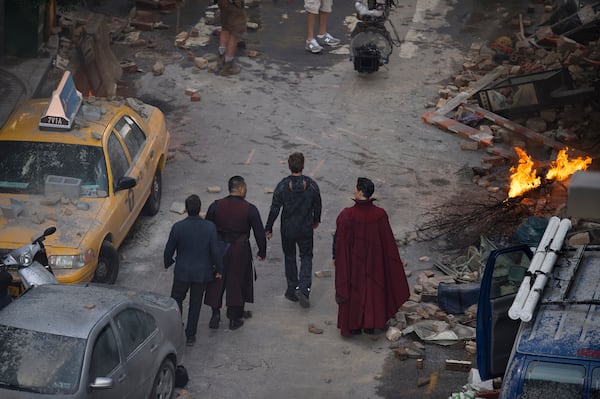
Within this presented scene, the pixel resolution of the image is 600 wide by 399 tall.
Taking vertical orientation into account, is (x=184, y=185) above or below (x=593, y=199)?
below

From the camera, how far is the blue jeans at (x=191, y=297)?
1159 centimetres

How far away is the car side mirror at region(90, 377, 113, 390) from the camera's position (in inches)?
350

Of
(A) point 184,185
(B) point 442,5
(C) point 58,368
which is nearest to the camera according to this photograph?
(C) point 58,368

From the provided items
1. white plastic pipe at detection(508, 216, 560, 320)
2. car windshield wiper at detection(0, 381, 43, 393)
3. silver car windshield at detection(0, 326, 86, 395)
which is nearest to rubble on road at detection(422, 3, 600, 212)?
white plastic pipe at detection(508, 216, 560, 320)

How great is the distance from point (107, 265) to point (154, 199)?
217 cm

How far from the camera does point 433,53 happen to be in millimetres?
20938

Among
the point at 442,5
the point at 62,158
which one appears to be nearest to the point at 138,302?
the point at 62,158

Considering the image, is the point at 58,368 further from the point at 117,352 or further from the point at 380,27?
the point at 380,27

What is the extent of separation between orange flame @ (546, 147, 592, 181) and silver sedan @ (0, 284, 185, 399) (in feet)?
21.2

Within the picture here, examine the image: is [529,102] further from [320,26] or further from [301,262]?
[301,262]

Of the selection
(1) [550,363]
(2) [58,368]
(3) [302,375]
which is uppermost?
(1) [550,363]

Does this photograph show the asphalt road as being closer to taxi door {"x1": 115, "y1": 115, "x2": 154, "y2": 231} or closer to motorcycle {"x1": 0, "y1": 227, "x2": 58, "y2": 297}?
taxi door {"x1": 115, "y1": 115, "x2": 154, "y2": 231}

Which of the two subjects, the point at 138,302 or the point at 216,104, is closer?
the point at 138,302

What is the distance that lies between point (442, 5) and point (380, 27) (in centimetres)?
452
